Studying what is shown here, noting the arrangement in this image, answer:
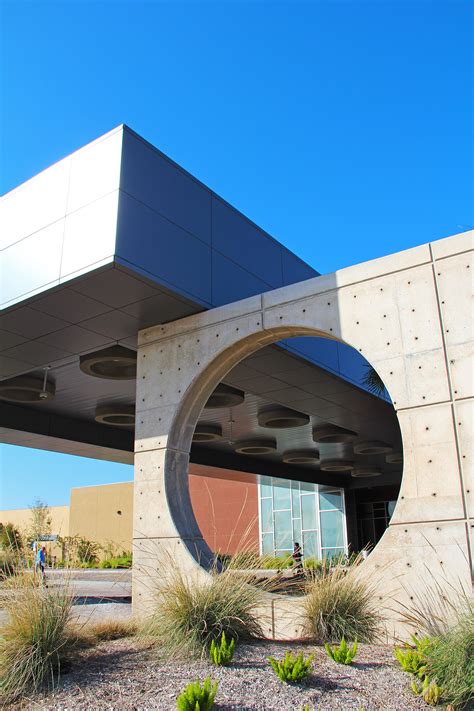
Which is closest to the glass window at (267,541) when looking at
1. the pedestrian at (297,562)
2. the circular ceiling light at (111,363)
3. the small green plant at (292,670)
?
the pedestrian at (297,562)

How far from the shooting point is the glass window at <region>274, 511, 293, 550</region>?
3384cm

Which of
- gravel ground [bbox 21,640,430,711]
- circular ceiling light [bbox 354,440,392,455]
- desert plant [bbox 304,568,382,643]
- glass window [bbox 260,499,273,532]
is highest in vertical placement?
circular ceiling light [bbox 354,440,392,455]

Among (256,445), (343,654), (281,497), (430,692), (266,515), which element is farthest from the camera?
(266,515)

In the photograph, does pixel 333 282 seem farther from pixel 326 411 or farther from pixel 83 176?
pixel 326 411

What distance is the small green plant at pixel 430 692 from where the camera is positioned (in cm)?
477

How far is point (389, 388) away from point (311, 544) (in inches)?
1101

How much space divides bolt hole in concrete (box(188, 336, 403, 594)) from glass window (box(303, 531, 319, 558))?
0.05 metres

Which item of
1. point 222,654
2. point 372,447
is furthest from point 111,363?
point 372,447

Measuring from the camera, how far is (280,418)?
1789 cm

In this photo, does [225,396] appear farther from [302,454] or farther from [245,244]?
[302,454]

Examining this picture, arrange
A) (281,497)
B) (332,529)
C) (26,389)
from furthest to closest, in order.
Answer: (281,497) → (332,529) → (26,389)

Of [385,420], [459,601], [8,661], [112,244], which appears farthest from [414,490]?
[385,420]

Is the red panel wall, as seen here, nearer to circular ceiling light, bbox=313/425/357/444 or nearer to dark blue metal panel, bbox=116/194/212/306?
circular ceiling light, bbox=313/425/357/444

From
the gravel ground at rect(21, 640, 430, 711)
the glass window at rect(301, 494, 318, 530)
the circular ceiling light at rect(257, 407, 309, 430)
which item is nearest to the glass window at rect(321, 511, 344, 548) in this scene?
the glass window at rect(301, 494, 318, 530)
